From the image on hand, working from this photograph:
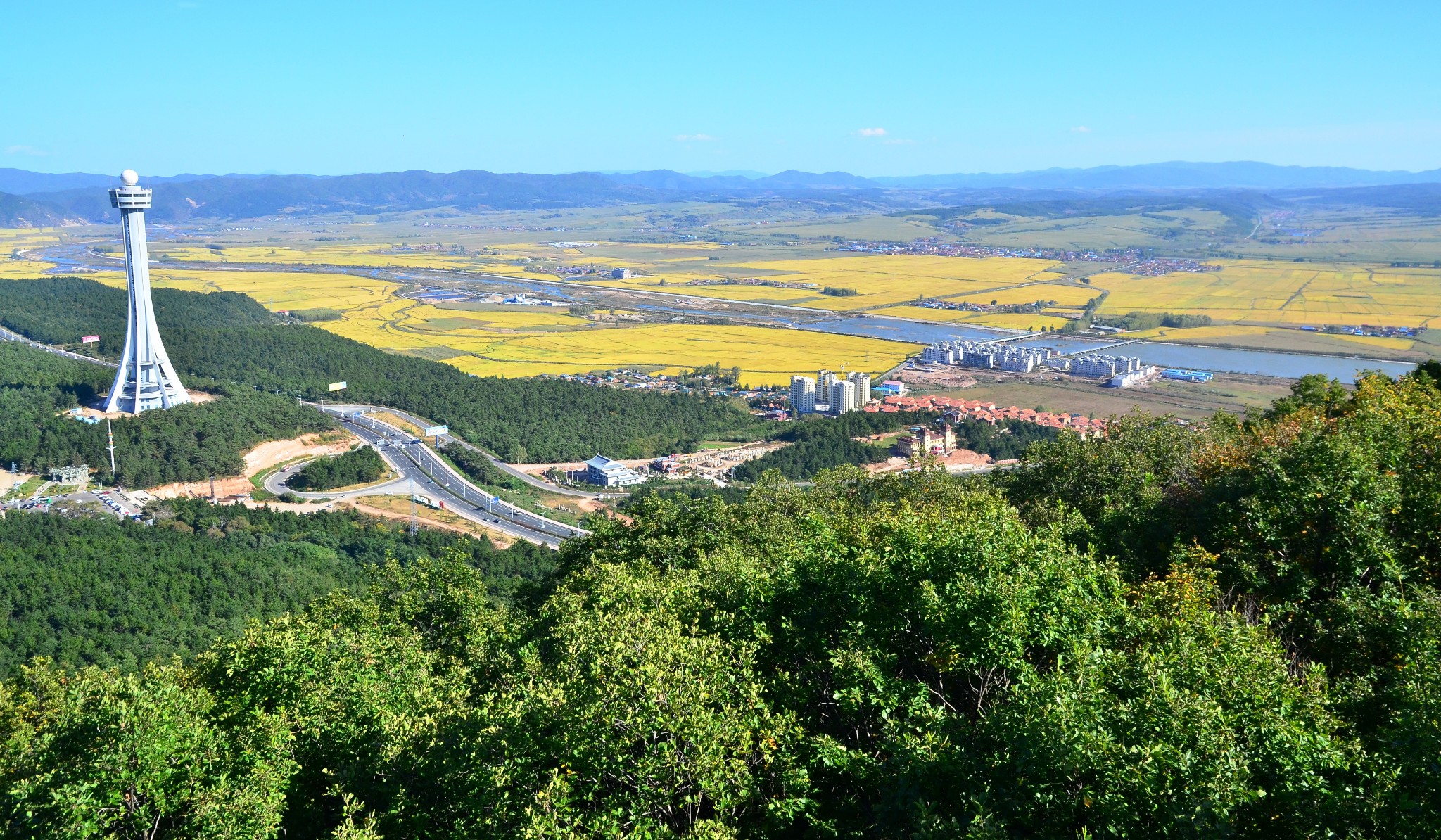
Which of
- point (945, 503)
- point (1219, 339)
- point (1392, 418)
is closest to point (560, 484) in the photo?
point (945, 503)

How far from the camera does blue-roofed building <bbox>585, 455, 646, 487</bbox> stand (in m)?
51.2

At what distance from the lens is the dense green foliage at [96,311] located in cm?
8312

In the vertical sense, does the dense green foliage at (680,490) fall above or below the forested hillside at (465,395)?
below

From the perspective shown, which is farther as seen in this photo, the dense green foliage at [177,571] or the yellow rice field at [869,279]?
the yellow rice field at [869,279]

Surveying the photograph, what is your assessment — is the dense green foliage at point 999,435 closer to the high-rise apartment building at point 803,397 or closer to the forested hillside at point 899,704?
the high-rise apartment building at point 803,397

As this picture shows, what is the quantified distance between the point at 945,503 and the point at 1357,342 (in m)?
73.6

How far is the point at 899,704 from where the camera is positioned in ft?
33.7

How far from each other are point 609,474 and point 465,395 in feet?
60.4

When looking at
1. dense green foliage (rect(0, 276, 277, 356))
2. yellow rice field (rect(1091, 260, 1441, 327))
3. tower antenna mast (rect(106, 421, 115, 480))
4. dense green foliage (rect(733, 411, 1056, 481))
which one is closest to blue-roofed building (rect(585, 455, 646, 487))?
dense green foliage (rect(733, 411, 1056, 481))

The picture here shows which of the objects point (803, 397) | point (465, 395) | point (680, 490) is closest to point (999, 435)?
point (803, 397)

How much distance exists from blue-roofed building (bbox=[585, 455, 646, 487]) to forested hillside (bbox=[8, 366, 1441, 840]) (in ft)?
114

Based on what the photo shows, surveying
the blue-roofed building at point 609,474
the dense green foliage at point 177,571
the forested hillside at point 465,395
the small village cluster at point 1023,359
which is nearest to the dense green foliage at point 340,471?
the dense green foliage at point 177,571

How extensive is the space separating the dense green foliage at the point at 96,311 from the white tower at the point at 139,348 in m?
18.8

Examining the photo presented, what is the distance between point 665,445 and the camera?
58438 mm
